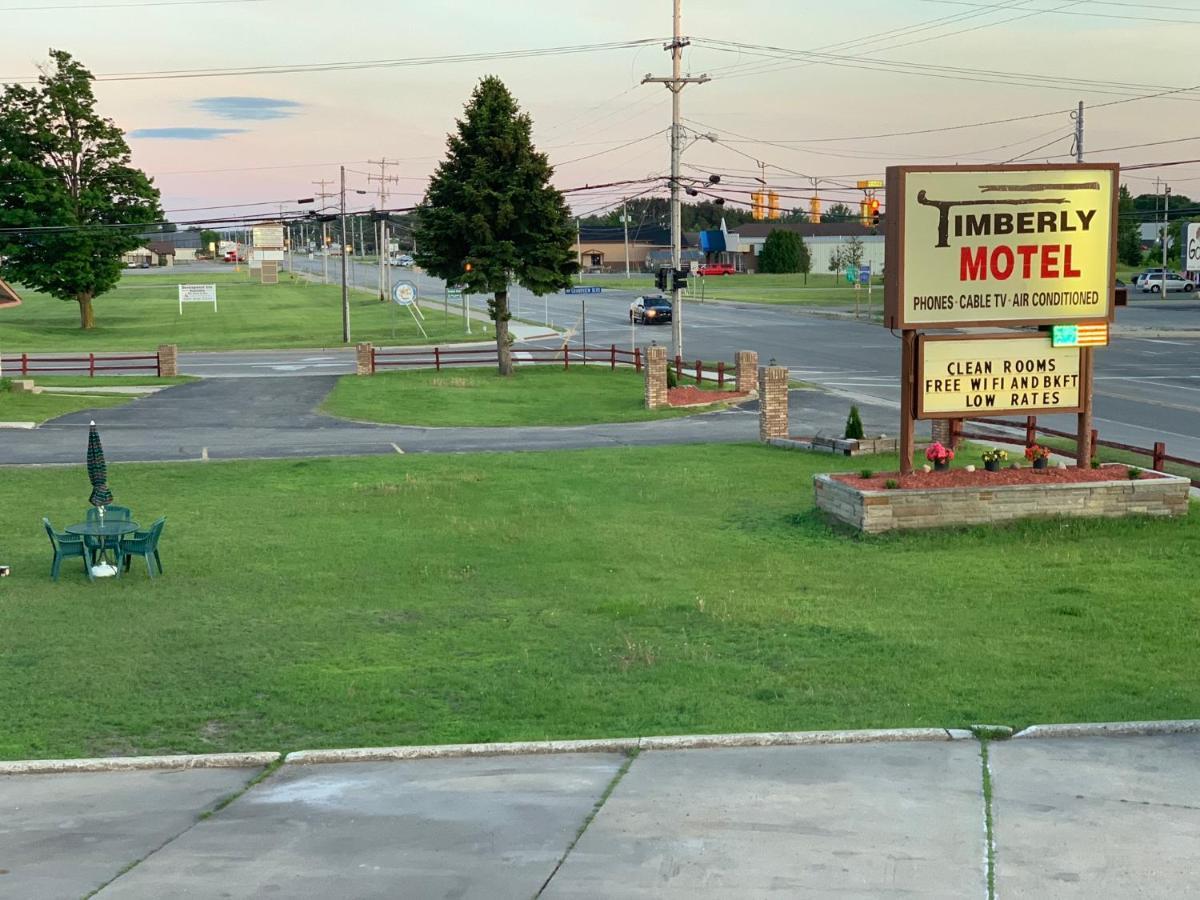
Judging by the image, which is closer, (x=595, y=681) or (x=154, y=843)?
(x=154, y=843)

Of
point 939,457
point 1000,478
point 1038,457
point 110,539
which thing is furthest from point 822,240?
point 110,539

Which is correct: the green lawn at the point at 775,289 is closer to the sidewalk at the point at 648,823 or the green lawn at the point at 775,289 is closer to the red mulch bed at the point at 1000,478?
the red mulch bed at the point at 1000,478

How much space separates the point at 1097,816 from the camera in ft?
23.8

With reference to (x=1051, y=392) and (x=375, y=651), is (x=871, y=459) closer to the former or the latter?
(x=1051, y=392)

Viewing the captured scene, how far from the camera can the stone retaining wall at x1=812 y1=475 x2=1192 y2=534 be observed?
1727 cm

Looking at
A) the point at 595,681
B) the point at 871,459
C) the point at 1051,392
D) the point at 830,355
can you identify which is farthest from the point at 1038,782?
the point at 830,355

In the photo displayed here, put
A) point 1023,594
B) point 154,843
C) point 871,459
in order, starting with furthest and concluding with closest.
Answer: point 871,459, point 1023,594, point 154,843

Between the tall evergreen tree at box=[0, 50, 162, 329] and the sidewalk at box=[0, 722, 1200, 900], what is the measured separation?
6291 cm

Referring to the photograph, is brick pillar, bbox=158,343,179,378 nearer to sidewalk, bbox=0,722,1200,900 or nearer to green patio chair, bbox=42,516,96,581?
green patio chair, bbox=42,516,96,581

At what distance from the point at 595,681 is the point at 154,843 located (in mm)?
4379

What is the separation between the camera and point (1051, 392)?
18453 millimetres

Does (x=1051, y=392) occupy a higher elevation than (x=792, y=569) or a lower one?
higher

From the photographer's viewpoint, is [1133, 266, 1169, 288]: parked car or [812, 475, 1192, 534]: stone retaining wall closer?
[812, 475, 1192, 534]: stone retaining wall

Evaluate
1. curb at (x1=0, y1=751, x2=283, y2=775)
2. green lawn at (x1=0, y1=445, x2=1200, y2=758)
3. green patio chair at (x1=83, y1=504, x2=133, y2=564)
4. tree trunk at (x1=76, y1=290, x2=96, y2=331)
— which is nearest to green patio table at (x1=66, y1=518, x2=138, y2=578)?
green patio chair at (x1=83, y1=504, x2=133, y2=564)
